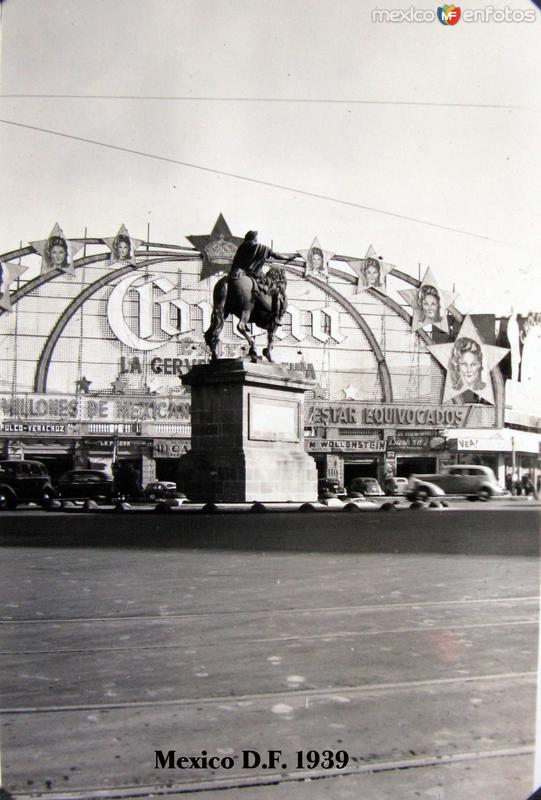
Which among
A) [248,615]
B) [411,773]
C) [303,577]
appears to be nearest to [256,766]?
[411,773]

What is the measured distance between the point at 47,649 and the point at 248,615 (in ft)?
3.65

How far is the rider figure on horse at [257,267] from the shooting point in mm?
11875

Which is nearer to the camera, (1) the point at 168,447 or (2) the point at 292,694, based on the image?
(2) the point at 292,694

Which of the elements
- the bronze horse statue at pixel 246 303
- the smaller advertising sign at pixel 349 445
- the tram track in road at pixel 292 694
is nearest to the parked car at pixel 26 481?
the bronze horse statue at pixel 246 303

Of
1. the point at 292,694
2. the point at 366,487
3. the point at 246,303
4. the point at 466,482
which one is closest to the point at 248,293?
the point at 246,303

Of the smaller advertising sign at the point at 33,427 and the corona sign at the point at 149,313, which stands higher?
the corona sign at the point at 149,313

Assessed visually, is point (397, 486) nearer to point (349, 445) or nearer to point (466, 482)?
point (466, 482)

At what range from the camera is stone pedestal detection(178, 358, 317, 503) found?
37.2 feet

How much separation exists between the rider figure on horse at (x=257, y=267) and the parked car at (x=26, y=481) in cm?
862

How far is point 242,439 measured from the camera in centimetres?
1141

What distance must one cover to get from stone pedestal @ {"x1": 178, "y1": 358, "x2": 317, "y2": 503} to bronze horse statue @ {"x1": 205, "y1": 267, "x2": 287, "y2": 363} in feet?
1.38

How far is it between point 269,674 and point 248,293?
376 inches

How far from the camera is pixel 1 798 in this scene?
6.64 ft

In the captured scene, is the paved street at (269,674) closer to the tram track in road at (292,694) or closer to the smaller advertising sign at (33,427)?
the tram track in road at (292,694)
